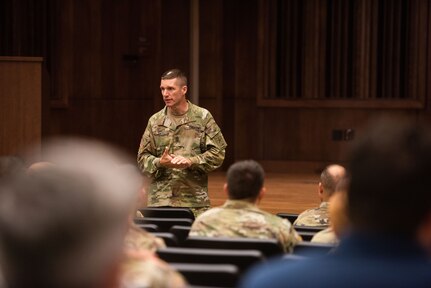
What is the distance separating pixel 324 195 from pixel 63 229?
3.89 m

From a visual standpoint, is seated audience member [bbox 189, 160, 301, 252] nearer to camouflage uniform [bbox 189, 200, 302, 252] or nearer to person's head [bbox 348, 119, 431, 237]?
camouflage uniform [bbox 189, 200, 302, 252]

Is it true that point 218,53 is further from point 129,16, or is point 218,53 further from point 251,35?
point 129,16

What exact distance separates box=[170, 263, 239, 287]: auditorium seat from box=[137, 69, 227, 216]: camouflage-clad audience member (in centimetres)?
334

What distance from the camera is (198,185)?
657 centimetres

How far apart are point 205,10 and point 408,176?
34.6 ft

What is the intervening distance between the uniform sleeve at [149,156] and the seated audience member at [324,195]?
1391 mm

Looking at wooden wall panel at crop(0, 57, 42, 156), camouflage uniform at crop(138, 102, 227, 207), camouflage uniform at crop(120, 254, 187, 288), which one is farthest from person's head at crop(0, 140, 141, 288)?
wooden wall panel at crop(0, 57, 42, 156)

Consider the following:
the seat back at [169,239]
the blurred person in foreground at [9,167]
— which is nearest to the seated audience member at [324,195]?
the seat back at [169,239]

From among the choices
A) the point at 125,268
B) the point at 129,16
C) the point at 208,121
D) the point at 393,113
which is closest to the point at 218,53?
the point at 129,16

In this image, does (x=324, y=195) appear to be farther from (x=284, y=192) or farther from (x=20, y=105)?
(x=284, y=192)

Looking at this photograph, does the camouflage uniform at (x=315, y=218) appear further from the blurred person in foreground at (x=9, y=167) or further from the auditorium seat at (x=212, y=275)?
the auditorium seat at (x=212, y=275)

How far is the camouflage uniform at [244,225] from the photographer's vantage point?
13.1ft

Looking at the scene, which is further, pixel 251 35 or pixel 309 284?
pixel 251 35

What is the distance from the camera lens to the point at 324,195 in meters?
5.15
